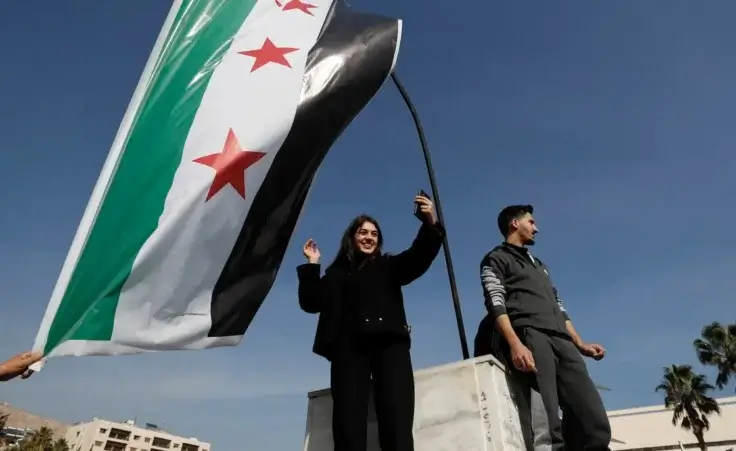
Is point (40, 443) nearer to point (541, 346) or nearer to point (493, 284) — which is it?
point (493, 284)

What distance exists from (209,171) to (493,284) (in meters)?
2.17

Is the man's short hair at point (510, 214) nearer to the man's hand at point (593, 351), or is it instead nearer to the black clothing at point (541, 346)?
the black clothing at point (541, 346)

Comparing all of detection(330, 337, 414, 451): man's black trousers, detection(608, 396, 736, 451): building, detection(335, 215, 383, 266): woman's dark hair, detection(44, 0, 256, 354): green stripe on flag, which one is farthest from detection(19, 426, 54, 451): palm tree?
detection(330, 337, 414, 451): man's black trousers

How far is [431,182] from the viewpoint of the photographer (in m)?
5.32

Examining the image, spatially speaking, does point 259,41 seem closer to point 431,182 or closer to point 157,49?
point 157,49

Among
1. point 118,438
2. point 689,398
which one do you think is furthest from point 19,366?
point 118,438

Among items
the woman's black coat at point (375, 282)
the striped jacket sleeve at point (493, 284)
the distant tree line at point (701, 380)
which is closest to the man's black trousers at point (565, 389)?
the striped jacket sleeve at point (493, 284)

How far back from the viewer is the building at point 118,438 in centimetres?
7406

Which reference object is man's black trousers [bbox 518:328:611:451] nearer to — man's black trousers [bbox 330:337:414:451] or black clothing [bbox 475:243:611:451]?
black clothing [bbox 475:243:611:451]

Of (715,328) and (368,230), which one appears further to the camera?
(715,328)

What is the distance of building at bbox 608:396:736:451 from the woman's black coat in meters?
47.3

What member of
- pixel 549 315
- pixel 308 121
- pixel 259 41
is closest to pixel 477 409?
pixel 549 315

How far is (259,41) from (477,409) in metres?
3.47

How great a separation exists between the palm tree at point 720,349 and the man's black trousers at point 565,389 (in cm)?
3660
